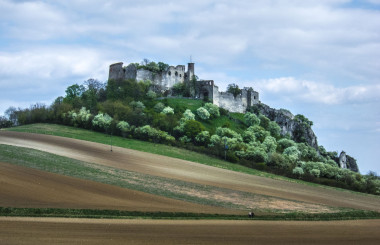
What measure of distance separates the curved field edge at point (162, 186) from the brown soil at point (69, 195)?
208cm

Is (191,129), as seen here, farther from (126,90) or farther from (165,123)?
(126,90)

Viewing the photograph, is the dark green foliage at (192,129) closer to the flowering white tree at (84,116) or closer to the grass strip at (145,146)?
the grass strip at (145,146)

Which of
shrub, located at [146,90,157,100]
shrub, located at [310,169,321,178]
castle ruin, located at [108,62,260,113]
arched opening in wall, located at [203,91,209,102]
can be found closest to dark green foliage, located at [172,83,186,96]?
castle ruin, located at [108,62,260,113]

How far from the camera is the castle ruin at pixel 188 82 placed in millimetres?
106375

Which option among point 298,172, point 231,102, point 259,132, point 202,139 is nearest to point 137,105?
point 202,139

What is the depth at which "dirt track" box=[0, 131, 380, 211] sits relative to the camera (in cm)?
5031

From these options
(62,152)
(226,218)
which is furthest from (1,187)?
(62,152)

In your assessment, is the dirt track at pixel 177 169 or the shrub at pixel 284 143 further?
the shrub at pixel 284 143

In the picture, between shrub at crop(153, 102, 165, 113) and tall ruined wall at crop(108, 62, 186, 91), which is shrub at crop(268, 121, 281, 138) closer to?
tall ruined wall at crop(108, 62, 186, 91)

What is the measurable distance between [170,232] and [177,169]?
3119 centimetres

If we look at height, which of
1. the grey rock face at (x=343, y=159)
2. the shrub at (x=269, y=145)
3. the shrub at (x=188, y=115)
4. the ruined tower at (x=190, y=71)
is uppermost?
the ruined tower at (x=190, y=71)

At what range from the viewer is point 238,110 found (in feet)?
383

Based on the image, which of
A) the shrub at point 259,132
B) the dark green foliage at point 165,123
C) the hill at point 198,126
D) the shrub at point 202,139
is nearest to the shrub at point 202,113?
the hill at point 198,126

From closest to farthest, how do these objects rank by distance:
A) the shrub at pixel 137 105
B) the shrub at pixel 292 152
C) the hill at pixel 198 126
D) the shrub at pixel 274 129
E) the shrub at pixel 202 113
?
the hill at pixel 198 126 → the shrub at pixel 292 152 → the shrub at pixel 137 105 → the shrub at pixel 202 113 → the shrub at pixel 274 129
